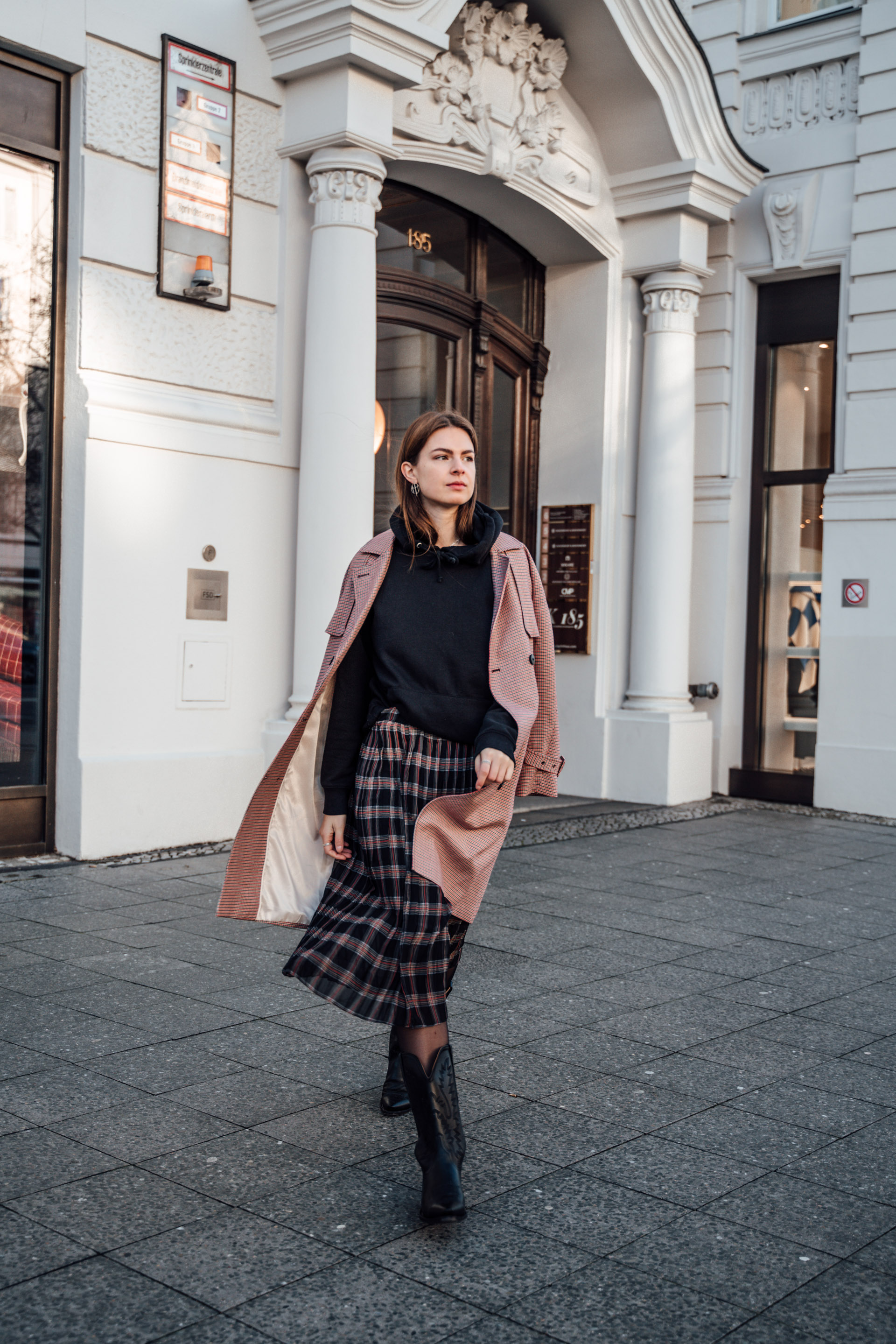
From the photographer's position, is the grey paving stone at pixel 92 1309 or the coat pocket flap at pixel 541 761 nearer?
the grey paving stone at pixel 92 1309

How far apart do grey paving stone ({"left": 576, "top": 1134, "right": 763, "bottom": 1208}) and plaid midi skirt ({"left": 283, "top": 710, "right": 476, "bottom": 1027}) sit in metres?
0.58

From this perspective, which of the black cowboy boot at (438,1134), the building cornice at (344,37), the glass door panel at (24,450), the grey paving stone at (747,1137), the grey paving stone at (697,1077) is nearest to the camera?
the black cowboy boot at (438,1134)

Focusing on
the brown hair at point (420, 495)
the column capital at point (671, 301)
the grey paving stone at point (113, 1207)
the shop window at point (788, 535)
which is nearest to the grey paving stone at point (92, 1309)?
the grey paving stone at point (113, 1207)

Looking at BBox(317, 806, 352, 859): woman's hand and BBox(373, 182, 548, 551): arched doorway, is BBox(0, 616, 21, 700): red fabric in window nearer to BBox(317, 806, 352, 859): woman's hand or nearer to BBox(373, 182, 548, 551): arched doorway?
BBox(373, 182, 548, 551): arched doorway

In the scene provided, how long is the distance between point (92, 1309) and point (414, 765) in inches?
51.8

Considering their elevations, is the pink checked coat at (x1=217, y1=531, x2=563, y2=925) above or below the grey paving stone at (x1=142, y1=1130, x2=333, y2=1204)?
above

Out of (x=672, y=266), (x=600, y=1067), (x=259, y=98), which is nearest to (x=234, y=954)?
(x=600, y=1067)

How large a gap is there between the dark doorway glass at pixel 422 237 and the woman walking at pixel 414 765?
18.6ft

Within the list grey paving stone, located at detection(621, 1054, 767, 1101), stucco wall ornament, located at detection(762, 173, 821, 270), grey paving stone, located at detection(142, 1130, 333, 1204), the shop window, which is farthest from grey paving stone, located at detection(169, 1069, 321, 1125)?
stucco wall ornament, located at detection(762, 173, 821, 270)

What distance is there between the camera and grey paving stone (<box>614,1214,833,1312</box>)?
8.39ft

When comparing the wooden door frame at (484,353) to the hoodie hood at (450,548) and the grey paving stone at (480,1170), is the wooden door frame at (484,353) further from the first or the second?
the grey paving stone at (480,1170)

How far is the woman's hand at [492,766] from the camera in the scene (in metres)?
3.00

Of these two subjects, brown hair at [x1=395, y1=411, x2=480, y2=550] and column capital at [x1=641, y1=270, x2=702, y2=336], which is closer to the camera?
brown hair at [x1=395, y1=411, x2=480, y2=550]

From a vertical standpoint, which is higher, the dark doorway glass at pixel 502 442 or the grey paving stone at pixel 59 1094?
the dark doorway glass at pixel 502 442
